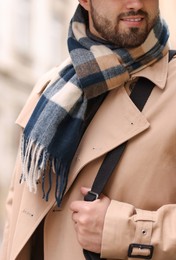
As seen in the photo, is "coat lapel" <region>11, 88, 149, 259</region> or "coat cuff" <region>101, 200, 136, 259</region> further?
"coat lapel" <region>11, 88, 149, 259</region>

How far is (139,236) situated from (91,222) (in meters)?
0.19

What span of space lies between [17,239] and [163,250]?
0.69 m

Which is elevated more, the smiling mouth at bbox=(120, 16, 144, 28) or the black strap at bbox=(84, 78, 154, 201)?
the smiling mouth at bbox=(120, 16, 144, 28)

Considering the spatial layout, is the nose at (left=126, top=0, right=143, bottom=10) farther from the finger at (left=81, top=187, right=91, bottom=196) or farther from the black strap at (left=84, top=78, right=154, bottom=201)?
the finger at (left=81, top=187, right=91, bottom=196)

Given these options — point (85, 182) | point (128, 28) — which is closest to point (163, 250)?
point (85, 182)

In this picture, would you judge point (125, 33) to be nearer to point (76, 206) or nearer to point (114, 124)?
point (114, 124)

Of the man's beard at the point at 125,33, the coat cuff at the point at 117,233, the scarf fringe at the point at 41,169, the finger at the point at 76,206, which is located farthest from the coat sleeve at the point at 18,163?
the coat cuff at the point at 117,233

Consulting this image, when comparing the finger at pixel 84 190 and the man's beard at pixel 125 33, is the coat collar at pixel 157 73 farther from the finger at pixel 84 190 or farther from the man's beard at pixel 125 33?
the finger at pixel 84 190

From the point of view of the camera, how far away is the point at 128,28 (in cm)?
252

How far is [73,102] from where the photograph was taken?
8.24 ft

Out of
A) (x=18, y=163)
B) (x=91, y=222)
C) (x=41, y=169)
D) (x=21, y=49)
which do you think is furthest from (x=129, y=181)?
(x=21, y=49)

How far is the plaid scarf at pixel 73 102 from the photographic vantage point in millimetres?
2488

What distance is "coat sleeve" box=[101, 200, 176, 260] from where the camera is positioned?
2.28 meters

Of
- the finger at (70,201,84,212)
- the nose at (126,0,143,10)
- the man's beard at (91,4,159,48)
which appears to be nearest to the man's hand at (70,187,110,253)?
the finger at (70,201,84,212)
